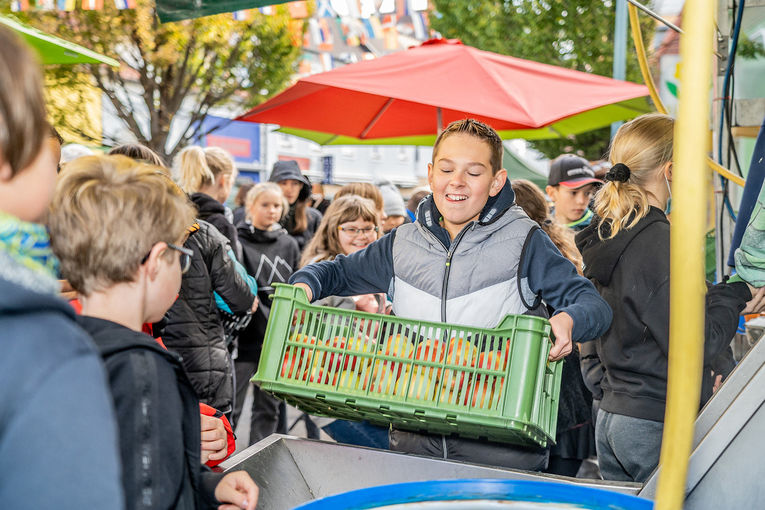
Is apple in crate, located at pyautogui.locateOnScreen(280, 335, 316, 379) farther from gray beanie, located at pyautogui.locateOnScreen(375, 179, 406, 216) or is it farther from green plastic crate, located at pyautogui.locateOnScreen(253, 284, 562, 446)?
gray beanie, located at pyautogui.locateOnScreen(375, 179, 406, 216)

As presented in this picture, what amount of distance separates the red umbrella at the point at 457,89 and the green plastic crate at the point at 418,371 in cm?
226

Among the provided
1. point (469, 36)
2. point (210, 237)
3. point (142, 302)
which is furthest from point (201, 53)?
point (142, 302)

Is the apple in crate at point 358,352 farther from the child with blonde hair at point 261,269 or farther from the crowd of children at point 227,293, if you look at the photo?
the child with blonde hair at point 261,269

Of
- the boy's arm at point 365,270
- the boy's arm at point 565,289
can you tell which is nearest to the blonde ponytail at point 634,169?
the boy's arm at point 565,289

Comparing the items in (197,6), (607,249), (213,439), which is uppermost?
(197,6)

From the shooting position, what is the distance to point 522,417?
179cm

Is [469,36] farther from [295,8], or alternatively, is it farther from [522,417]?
[522,417]

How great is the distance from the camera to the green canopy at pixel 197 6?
3020 mm

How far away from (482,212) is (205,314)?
6.65 ft

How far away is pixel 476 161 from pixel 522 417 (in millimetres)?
1169

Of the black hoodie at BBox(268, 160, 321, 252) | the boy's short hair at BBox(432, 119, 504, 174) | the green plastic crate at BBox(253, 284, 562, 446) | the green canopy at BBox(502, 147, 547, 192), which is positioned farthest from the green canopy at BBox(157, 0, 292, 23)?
the green canopy at BBox(502, 147, 547, 192)

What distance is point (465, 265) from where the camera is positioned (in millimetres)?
2572

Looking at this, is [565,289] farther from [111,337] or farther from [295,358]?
[111,337]

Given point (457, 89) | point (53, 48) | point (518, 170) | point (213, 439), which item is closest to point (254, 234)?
point (53, 48)
